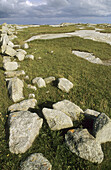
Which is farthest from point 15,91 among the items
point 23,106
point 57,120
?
point 57,120

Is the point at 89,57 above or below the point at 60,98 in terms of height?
above

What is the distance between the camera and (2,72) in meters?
12.7

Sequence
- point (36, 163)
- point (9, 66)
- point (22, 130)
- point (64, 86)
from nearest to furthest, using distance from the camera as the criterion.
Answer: point (36, 163)
point (22, 130)
point (64, 86)
point (9, 66)

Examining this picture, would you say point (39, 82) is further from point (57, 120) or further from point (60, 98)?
point (57, 120)

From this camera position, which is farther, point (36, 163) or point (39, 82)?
point (39, 82)

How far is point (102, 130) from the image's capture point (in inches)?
228

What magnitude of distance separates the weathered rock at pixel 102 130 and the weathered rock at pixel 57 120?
1.51 m

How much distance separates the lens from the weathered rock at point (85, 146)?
16.9ft

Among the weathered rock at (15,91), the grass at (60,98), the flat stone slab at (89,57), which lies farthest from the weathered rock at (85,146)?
the flat stone slab at (89,57)

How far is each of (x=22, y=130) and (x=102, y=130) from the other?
4.20 m

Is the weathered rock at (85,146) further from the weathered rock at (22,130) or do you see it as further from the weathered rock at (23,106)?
the weathered rock at (23,106)

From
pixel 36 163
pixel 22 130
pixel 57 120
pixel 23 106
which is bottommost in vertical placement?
pixel 36 163

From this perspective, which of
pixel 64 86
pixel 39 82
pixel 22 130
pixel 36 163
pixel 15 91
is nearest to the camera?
pixel 36 163

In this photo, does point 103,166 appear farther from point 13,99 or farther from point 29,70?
point 29,70
